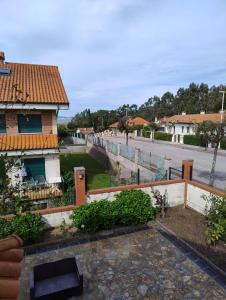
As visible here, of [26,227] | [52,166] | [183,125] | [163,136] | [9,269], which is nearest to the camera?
[9,269]

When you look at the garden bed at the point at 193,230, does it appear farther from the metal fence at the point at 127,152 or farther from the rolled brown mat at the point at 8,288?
the metal fence at the point at 127,152

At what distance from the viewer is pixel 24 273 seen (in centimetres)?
662

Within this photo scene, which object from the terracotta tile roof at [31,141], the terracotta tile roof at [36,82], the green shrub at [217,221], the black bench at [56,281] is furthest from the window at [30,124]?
the green shrub at [217,221]

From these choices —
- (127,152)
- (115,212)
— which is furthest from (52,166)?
(127,152)

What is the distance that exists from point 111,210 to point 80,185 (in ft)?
5.50

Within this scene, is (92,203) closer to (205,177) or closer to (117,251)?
(117,251)

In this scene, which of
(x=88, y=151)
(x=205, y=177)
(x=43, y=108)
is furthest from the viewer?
(x=88, y=151)

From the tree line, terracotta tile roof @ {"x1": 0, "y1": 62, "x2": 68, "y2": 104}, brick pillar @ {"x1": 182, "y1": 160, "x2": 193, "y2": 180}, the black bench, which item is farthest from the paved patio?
the tree line

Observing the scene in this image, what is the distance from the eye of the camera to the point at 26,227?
8203mm

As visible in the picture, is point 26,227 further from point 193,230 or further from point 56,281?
point 193,230

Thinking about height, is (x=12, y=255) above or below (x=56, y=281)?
above

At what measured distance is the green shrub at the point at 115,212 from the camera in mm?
8922

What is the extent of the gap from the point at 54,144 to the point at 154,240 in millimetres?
7717

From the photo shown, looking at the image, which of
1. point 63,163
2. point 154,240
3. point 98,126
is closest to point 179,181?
point 154,240
